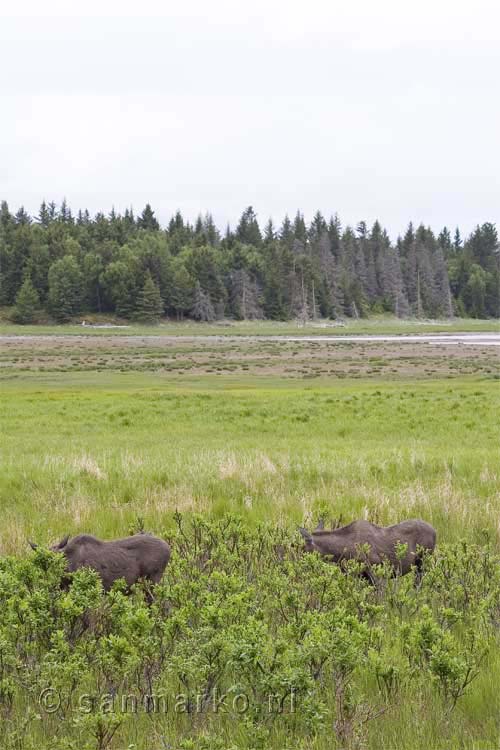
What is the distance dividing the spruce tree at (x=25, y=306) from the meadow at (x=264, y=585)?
341ft

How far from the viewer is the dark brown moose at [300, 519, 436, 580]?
26.1 ft

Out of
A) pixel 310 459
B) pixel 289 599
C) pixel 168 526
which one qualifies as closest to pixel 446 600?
pixel 289 599

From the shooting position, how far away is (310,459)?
16.4m

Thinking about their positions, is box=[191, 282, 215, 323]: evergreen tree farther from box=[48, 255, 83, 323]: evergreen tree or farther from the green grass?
the green grass

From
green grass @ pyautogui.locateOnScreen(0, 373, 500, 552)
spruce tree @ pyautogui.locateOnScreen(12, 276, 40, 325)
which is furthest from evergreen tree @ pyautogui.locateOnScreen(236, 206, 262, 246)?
green grass @ pyautogui.locateOnScreen(0, 373, 500, 552)

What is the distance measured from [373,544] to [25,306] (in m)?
127

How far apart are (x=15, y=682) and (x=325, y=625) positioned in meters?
2.39

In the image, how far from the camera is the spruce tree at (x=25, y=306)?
419 ft

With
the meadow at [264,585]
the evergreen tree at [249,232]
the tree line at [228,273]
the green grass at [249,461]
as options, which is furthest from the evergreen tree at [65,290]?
the meadow at [264,585]

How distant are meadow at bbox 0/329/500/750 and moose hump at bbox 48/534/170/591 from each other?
9.7 inches

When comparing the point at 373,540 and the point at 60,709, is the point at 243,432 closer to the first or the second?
the point at 373,540

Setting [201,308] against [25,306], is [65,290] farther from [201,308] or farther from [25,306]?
[201,308]

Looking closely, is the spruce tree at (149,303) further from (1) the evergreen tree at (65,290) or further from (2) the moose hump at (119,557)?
(2) the moose hump at (119,557)

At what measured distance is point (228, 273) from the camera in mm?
146625
